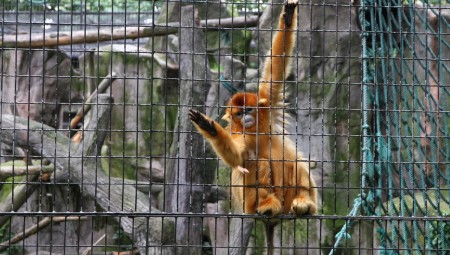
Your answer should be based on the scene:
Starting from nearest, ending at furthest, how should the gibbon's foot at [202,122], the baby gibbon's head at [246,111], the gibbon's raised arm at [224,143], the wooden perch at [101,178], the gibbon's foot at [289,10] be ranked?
the gibbon's foot at [202,122], the gibbon's foot at [289,10], the gibbon's raised arm at [224,143], the baby gibbon's head at [246,111], the wooden perch at [101,178]

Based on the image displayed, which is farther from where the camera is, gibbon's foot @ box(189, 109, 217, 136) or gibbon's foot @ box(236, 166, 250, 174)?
gibbon's foot @ box(236, 166, 250, 174)

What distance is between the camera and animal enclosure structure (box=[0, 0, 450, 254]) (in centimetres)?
375

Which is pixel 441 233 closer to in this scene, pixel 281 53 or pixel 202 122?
pixel 281 53

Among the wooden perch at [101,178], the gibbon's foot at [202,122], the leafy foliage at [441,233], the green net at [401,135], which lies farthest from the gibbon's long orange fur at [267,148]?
the wooden perch at [101,178]

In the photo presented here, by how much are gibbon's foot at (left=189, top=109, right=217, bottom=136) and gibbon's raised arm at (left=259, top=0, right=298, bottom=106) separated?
0.39 m

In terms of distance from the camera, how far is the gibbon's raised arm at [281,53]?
403cm

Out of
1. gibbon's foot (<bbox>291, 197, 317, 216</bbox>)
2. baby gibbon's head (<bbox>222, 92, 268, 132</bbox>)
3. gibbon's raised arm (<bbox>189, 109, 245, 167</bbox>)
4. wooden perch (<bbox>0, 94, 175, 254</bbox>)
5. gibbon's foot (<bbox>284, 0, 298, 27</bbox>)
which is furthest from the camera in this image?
wooden perch (<bbox>0, 94, 175, 254</bbox>)

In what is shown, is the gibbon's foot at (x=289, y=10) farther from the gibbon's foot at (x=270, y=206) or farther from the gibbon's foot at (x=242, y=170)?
the gibbon's foot at (x=270, y=206)

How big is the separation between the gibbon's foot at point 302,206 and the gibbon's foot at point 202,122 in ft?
2.18

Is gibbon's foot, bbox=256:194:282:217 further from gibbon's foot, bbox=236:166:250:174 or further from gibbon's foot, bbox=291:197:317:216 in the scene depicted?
gibbon's foot, bbox=236:166:250:174

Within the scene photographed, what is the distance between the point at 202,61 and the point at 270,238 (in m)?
2.20

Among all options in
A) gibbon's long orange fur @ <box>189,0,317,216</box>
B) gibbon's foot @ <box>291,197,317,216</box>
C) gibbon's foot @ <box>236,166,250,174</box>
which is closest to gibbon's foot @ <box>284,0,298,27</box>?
gibbon's long orange fur @ <box>189,0,317,216</box>

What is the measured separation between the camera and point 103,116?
611 cm

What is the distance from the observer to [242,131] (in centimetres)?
459
